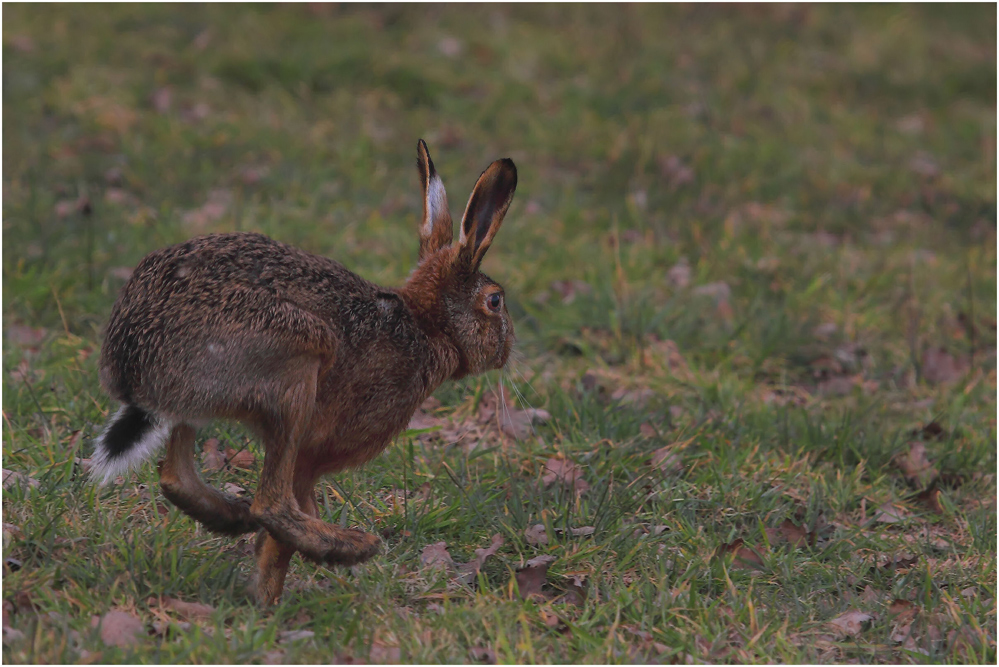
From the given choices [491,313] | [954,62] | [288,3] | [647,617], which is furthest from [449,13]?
[647,617]

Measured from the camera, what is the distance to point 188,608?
3.56m

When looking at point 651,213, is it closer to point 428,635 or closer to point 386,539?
point 386,539

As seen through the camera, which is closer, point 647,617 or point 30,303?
point 647,617

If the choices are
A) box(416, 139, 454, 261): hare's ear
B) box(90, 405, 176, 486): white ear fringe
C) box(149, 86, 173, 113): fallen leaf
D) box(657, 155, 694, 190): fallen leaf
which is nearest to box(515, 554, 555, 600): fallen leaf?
box(416, 139, 454, 261): hare's ear

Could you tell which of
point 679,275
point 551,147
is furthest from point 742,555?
point 551,147

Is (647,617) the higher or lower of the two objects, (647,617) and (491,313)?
the lower

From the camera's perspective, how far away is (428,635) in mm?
3598

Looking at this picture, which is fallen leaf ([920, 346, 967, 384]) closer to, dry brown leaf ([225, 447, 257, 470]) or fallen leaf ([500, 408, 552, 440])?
fallen leaf ([500, 408, 552, 440])

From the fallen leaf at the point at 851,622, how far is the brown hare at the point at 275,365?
1.58 meters

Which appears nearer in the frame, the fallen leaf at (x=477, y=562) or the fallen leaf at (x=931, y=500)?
the fallen leaf at (x=477, y=562)

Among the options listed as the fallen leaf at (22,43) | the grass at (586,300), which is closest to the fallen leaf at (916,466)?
the grass at (586,300)

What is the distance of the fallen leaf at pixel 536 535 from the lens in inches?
167

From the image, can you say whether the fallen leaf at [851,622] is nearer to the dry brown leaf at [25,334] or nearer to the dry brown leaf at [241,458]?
the dry brown leaf at [241,458]

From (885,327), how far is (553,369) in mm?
2003
